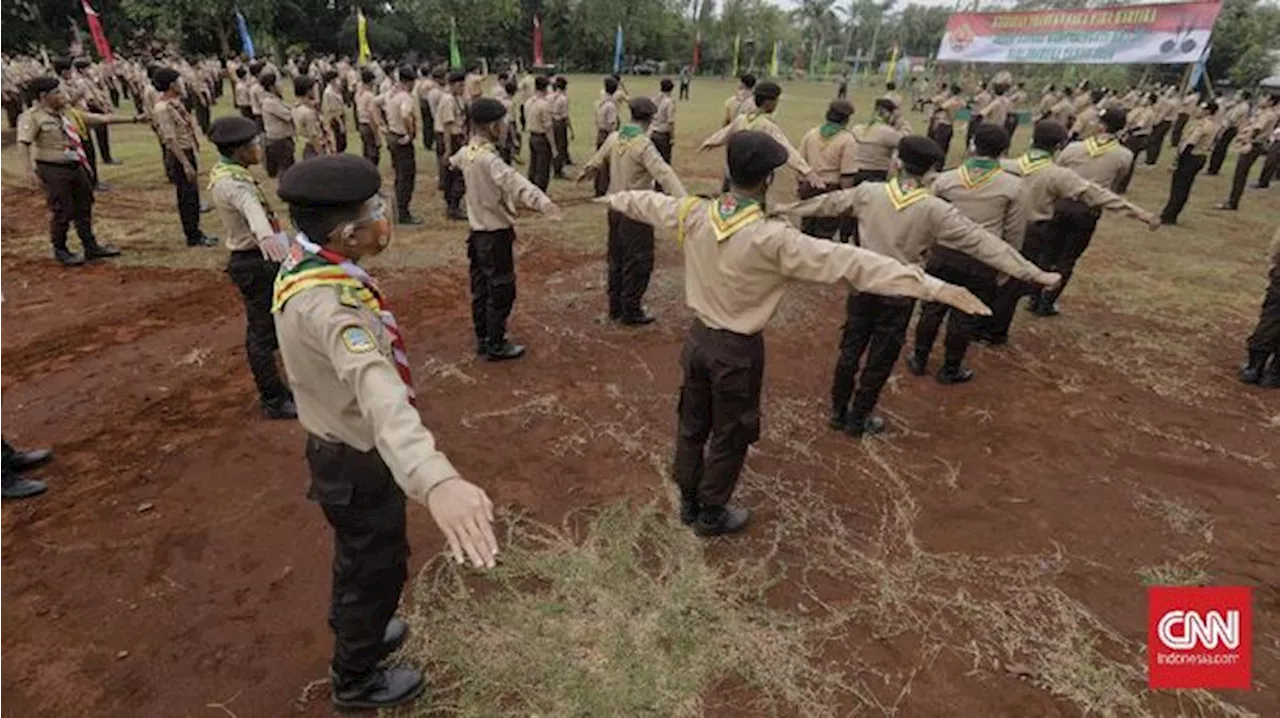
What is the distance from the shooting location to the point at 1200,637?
354 cm

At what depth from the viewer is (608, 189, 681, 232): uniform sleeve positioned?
3791 mm

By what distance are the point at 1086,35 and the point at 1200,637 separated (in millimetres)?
20269

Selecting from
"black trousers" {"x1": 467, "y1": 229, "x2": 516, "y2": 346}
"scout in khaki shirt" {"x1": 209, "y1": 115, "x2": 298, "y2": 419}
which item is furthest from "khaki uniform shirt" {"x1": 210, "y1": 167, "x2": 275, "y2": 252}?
"black trousers" {"x1": 467, "y1": 229, "x2": 516, "y2": 346}

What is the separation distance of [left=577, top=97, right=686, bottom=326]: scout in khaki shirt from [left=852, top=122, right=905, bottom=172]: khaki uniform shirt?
328 cm

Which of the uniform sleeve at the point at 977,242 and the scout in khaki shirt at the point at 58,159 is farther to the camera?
the scout in khaki shirt at the point at 58,159

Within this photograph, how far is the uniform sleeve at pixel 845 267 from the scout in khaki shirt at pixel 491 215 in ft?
7.58

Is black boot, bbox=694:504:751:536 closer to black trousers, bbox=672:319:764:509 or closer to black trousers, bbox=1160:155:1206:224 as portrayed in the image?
black trousers, bbox=672:319:764:509

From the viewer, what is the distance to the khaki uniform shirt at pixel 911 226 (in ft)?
13.9

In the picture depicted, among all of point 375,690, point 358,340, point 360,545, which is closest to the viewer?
point 358,340

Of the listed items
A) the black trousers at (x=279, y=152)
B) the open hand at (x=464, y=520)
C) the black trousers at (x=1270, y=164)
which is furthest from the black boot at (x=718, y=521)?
the black trousers at (x=1270, y=164)

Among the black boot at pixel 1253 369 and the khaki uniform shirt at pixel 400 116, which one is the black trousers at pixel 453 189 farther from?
the black boot at pixel 1253 369

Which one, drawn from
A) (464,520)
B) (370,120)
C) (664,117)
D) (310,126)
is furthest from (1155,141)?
(464,520)

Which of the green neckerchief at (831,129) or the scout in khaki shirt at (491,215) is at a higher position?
the green neckerchief at (831,129)

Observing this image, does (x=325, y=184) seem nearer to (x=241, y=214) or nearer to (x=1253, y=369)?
(x=241, y=214)
